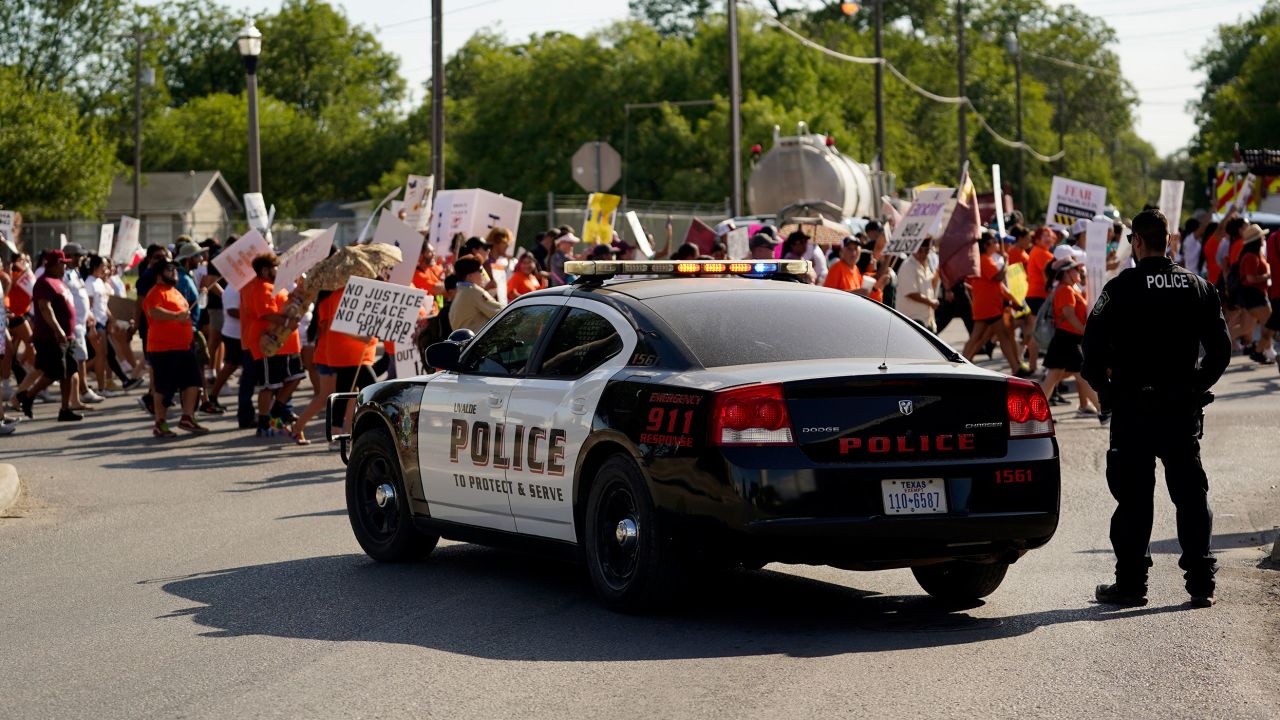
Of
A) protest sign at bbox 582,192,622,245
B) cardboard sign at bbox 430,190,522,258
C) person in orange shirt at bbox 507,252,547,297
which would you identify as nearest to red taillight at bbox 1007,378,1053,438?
person in orange shirt at bbox 507,252,547,297

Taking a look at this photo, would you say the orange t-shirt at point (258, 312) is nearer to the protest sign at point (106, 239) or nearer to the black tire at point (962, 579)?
the black tire at point (962, 579)

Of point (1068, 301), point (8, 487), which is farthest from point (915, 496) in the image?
point (1068, 301)

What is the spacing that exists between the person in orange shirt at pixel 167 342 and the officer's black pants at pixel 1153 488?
38.5 feet

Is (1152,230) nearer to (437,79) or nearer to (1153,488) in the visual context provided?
(1153,488)

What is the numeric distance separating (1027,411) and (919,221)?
12361 mm

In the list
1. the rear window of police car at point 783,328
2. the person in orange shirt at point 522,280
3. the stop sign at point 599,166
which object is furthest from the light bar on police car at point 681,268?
the stop sign at point 599,166

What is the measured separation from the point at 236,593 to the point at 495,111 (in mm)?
65783

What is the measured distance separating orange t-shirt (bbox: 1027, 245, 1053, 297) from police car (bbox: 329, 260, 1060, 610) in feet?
40.3

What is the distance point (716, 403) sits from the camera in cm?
761

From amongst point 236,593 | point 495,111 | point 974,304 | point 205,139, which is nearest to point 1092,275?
point 974,304

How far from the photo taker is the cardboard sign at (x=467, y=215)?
68.1 feet

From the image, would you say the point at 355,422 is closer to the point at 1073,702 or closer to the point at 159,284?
the point at 1073,702

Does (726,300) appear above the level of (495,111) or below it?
below

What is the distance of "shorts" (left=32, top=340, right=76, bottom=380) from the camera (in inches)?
782
